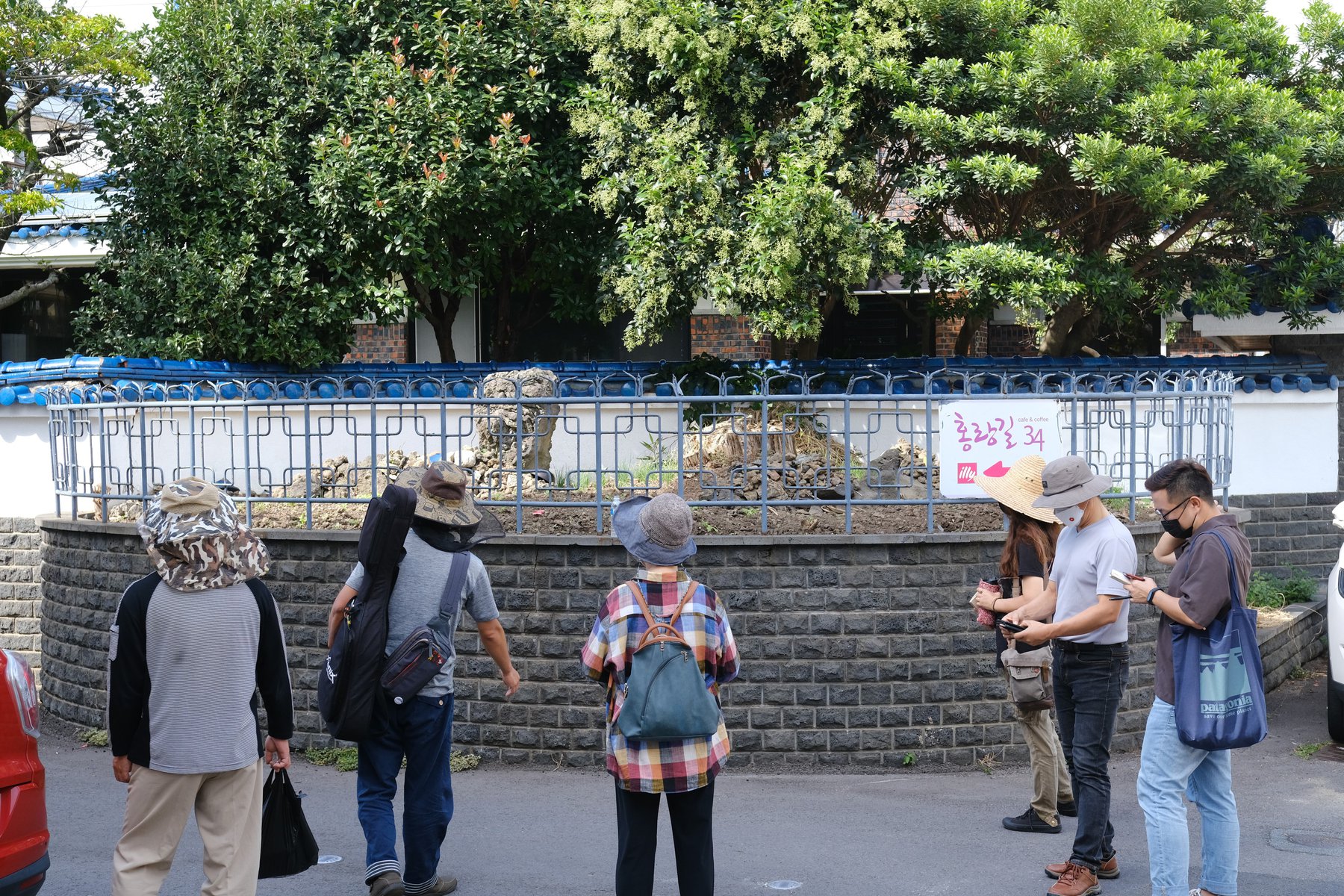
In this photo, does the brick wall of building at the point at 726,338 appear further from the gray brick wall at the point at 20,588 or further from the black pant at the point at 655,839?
the black pant at the point at 655,839

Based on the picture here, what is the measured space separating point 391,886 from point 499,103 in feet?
28.2

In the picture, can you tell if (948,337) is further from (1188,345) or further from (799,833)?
(799,833)

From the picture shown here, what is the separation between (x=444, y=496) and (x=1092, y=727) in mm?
2719

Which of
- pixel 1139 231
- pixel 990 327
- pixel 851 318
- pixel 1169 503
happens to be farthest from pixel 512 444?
pixel 990 327

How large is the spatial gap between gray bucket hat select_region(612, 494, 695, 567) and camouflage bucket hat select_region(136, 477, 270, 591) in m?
1.32

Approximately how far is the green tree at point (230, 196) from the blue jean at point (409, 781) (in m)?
7.82

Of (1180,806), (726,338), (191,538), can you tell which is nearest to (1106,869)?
(1180,806)

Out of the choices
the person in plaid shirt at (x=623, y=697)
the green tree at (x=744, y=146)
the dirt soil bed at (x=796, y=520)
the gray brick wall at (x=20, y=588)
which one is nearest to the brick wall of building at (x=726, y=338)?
the green tree at (x=744, y=146)

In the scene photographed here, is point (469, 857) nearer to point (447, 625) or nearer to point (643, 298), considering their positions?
point (447, 625)

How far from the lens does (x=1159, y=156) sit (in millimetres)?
9914

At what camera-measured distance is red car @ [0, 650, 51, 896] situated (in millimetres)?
4055

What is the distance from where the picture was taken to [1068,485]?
16.0 feet

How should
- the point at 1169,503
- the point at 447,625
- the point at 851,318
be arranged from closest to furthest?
the point at 1169,503 → the point at 447,625 → the point at 851,318

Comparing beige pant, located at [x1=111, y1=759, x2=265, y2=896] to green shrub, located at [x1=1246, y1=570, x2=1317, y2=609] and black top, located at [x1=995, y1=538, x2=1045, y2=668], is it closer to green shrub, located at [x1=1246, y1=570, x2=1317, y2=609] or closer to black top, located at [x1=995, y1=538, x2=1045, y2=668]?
black top, located at [x1=995, y1=538, x2=1045, y2=668]
